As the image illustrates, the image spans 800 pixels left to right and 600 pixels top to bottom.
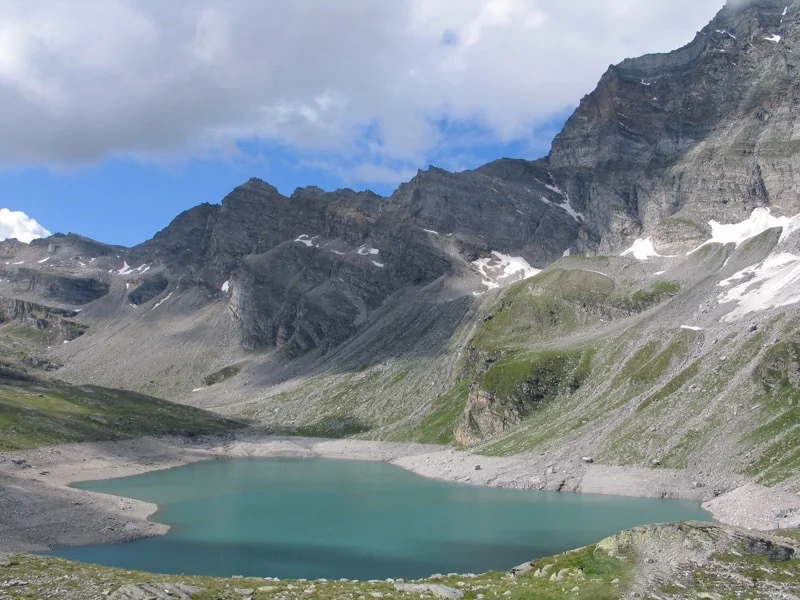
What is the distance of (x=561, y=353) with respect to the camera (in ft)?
467

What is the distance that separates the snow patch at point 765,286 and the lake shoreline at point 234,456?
47697 mm

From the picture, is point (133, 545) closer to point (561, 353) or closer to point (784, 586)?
point (784, 586)

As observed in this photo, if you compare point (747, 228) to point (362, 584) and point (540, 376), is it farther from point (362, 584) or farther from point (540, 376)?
point (362, 584)

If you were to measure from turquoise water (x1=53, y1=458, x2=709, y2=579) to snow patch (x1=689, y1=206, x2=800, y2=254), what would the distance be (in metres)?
119

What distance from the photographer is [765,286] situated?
13175 cm

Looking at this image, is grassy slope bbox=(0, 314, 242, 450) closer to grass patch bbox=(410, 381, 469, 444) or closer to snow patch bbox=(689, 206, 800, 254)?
grass patch bbox=(410, 381, 469, 444)

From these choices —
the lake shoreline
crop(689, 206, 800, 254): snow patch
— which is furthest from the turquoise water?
crop(689, 206, 800, 254): snow patch

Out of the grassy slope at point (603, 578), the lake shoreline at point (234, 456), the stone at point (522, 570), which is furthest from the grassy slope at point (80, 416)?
the stone at point (522, 570)

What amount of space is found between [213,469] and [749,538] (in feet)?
365

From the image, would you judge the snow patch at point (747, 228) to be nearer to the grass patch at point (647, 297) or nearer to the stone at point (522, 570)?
the grass patch at point (647, 297)

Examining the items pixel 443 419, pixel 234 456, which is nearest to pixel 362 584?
pixel 443 419

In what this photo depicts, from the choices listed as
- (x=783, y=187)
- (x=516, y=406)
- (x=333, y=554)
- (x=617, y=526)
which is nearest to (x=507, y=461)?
(x=516, y=406)

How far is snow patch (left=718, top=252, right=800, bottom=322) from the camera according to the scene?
12202 cm

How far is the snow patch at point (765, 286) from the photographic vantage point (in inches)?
4804
